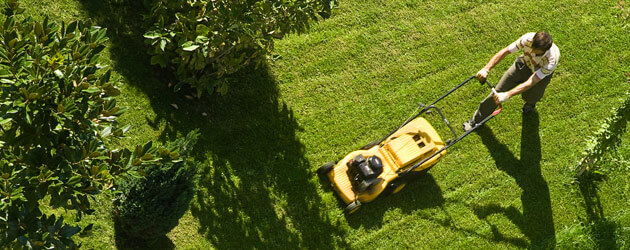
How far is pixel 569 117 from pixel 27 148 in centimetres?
729

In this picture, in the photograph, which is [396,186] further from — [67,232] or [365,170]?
[67,232]

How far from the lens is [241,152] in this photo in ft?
27.3

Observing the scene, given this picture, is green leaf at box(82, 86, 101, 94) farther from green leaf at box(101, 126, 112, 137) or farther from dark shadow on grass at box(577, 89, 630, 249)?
dark shadow on grass at box(577, 89, 630, 249)

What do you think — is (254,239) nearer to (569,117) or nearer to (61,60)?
A: (61,60)

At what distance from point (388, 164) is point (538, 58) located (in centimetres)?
226

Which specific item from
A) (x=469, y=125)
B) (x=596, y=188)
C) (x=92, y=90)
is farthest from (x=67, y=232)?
(x=596, y=188)

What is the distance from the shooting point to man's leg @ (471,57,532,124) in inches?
332

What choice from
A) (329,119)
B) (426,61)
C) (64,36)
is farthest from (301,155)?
(64,36)

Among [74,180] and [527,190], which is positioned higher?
[74,180]

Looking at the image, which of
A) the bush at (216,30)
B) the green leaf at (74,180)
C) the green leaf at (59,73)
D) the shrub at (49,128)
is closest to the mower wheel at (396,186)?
the bush at (216,30)

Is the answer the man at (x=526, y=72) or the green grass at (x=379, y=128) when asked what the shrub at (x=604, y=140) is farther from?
the man at (x=526, y=72)

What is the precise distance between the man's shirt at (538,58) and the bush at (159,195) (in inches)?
165

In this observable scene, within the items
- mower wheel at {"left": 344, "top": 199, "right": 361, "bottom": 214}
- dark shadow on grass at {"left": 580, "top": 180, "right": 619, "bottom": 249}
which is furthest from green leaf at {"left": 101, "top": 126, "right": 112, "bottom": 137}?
dark shadow on grass at {"left": 580, "top": 180, "right": 619, "bottom": 249}

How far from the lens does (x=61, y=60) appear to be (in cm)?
487
